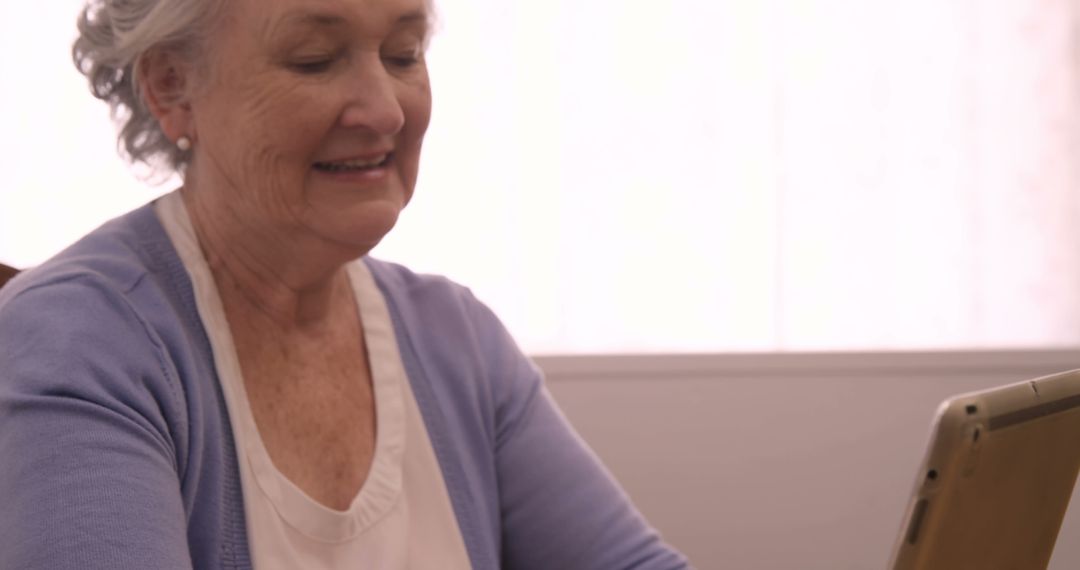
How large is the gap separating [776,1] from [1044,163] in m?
0.71

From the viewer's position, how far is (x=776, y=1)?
2.73 m

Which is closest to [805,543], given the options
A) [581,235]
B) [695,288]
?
[695,288]

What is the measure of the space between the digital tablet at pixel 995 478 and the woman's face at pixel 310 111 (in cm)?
65

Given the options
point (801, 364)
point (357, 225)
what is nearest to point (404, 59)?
point (357, 225)

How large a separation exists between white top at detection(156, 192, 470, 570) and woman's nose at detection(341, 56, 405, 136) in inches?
8.5

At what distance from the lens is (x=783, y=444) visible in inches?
110

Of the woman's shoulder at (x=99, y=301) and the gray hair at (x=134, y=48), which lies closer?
the woman's shoulder at (x=99, y=301)

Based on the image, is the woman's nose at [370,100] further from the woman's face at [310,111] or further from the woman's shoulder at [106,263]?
the woman's shoulder at [106,263]

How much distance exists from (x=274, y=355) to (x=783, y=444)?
170 centimetres

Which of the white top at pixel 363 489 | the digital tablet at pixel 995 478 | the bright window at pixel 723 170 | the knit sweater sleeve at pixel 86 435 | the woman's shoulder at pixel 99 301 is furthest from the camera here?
the bright window at pixel 723 170

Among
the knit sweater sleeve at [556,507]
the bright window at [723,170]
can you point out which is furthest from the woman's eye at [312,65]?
the bright window at [723,170]

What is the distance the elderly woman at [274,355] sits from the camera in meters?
1.08

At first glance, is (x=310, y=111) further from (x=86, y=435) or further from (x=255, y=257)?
(x=86, y=435)

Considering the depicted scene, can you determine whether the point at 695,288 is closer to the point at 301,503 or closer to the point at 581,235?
the point at 581,235
